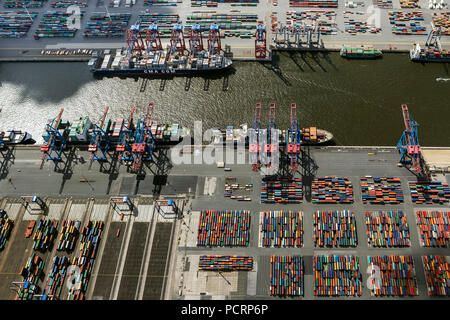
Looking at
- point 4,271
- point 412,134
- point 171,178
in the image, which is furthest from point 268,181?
point 4,271

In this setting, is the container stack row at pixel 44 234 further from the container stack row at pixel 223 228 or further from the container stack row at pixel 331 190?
the container stack row at pixel 331 190

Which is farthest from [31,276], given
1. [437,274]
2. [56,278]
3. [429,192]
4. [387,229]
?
[429,192]

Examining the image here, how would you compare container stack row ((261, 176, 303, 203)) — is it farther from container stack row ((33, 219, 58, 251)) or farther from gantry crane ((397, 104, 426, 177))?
container stack row ((33, 219, 58, 251))

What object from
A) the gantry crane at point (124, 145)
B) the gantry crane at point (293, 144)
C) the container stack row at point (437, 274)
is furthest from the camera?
the gantry crane at point (124, 145)

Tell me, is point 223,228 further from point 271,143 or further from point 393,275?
point 393,275

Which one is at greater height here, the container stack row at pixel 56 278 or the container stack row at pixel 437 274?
the container stack row at pixel 437 274

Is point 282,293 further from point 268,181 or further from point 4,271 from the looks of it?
point 4,271

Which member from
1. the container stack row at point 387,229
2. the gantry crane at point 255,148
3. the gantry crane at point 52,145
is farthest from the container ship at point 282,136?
the gantry crane at point 52,145

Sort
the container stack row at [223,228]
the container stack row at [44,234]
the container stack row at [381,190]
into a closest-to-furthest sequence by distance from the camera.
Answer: the container stack row at [223,228] → the container stack row at [44,234] → the container stack row at [381,190]
